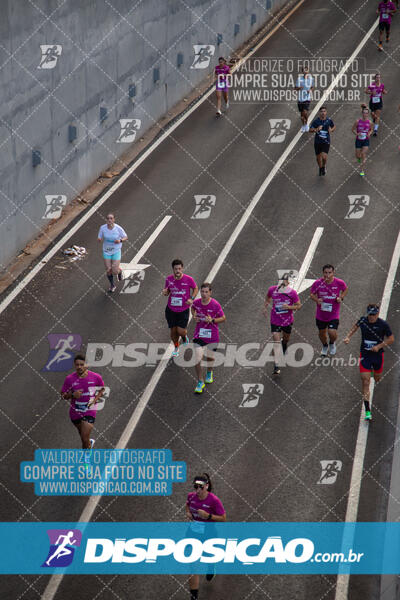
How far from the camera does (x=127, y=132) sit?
29.8m

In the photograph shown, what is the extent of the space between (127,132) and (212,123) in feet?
11.3

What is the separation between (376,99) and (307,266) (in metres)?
10.1

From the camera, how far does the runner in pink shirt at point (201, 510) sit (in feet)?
40.1

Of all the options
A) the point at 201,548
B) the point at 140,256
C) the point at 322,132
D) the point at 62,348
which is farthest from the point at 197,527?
the point at 322,132

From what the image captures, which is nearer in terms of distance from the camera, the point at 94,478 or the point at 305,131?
the point at 94,478

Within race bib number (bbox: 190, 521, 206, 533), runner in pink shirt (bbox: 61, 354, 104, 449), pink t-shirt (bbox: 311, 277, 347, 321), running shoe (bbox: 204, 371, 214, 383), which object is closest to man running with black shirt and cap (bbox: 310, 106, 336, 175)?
pink t-shirt (bbox: 311, 277, 347, 321)

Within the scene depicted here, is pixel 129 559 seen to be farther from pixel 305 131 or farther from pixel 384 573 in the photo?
pixel 305 131

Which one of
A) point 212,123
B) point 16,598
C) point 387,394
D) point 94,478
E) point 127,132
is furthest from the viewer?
point 212,123

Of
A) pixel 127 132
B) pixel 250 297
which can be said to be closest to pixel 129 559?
pixel 250 297

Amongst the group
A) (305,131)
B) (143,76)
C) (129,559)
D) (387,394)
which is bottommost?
(129,559)

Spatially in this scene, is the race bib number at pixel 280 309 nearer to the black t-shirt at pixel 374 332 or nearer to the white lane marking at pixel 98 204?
the black t-shirt at pixel 374 332

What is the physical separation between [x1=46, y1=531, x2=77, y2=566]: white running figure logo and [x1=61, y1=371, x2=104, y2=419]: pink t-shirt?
2.06 meters

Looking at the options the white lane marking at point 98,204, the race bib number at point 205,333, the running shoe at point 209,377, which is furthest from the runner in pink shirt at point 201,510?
the white lane marking at point 98,204

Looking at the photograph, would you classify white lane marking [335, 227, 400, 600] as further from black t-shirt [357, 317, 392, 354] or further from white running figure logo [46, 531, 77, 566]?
white running figure logo [46, 531, 77, 566]
